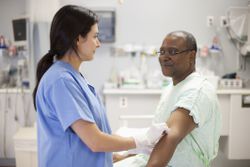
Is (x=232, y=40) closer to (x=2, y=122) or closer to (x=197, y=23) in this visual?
(x=197, y=23)

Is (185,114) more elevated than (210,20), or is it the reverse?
(210,20)

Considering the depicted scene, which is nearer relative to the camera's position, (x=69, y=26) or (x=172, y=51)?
(x=69, y=26)

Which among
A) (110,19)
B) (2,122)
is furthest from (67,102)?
(2,122)

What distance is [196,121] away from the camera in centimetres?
139

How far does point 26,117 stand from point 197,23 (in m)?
2.14

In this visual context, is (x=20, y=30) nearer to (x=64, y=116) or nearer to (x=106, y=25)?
(x=106, y=25)

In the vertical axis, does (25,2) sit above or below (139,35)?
above

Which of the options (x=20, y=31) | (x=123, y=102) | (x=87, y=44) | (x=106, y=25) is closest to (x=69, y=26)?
(x=87, y=44)

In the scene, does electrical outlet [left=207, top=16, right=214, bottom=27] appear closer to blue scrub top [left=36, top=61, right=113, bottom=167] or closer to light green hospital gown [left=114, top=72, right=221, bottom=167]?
light green hospital gown [left=114, top=72, right=221, bottom=167]

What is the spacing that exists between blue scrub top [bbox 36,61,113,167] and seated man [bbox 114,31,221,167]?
32cm

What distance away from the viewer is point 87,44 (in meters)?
1.23

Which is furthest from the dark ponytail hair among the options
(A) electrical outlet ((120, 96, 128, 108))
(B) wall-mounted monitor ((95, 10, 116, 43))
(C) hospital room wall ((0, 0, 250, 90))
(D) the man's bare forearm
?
(C) hospital room wall ((0, 0, 250, 90))

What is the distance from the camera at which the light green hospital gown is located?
4.64 feet

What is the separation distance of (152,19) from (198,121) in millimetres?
2146
